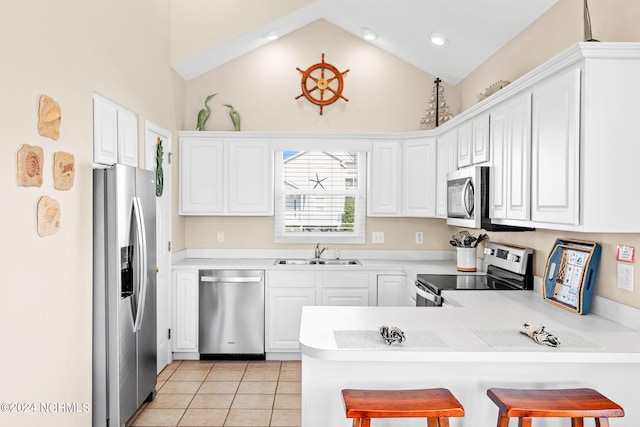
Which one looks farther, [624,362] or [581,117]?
[581,117]

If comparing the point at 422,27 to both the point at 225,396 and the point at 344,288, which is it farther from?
the point at 225,396

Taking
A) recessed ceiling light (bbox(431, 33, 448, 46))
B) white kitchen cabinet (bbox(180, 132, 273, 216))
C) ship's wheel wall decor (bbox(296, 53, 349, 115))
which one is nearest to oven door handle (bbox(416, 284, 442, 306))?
white kitchen cabinet (bbox(180, 132, 273, 216))

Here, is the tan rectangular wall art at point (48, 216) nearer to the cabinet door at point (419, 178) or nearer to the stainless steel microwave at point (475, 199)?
the stainless steel microwave at point (475, 199)

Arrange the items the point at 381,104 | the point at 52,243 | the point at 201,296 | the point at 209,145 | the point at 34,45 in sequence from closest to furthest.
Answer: the point at 34,45
the point at 52,243
the point at 201,296
the point at 209,145
the point at 381,104

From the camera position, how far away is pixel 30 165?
2.14m

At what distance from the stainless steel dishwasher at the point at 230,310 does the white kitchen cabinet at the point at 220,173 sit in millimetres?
720

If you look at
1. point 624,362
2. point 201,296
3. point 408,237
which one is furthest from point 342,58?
point 624,362

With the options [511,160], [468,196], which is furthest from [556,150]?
[468,196]

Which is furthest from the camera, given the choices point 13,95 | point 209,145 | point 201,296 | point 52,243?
point 209,145

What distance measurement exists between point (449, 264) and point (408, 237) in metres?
0.56

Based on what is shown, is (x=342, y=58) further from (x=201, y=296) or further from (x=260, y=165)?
(x=201, y=296)

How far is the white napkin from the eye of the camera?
6.51 ft

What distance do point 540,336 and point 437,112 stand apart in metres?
3.14

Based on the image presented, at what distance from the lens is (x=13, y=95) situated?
2043 mm
